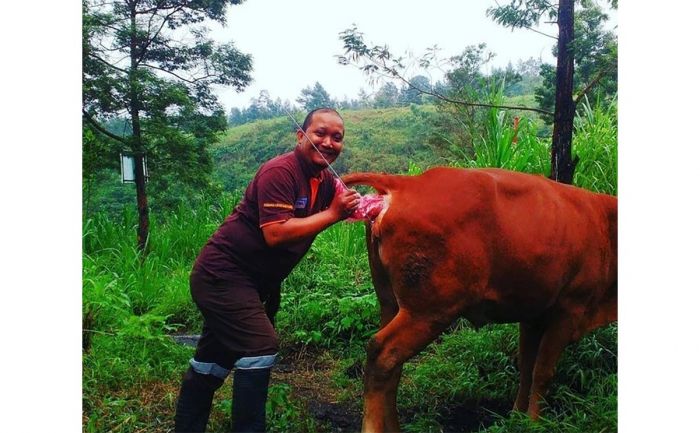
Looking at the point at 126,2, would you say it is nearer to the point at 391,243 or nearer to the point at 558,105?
the point at 391,243

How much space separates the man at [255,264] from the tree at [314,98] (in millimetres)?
642

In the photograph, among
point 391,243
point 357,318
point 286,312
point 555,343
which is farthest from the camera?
point 286,312

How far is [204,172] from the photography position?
374 centimetres

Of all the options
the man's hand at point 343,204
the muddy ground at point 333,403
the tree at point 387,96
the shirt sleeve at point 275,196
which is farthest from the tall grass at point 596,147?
the shirt sleeve at point 275,196

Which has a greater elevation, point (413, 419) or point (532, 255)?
point (532, 255)

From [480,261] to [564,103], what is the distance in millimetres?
1299

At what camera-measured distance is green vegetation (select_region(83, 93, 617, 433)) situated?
315 centimetres

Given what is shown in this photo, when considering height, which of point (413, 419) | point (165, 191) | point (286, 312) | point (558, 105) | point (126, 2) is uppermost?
point (126, 2)

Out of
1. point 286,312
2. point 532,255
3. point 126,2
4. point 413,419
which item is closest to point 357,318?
point 286,312

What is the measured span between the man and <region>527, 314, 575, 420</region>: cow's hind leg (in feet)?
3.80

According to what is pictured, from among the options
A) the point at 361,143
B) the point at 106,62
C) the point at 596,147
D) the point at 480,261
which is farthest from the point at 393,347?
the point at 106,62

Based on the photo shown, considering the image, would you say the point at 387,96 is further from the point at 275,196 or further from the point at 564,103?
the point at 275,196

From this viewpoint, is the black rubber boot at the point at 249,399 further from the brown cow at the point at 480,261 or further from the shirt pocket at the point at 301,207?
the shirt pocket at the point at 301,207

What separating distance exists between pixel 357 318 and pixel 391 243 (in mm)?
1671
